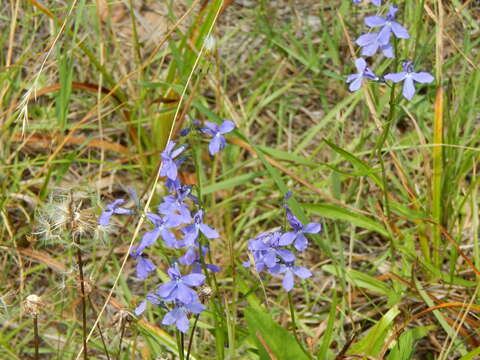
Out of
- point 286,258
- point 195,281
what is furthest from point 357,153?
point 195,281

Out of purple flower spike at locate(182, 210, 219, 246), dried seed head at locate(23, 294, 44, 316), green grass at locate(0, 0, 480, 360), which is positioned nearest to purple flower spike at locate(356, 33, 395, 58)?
green grass at locate(0, 0, 480, 360)

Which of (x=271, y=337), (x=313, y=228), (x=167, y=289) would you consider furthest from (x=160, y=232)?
(x=271, y=337)

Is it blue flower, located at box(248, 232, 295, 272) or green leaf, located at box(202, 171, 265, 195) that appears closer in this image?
blue flower, located at box(248, 232, 295, 272)

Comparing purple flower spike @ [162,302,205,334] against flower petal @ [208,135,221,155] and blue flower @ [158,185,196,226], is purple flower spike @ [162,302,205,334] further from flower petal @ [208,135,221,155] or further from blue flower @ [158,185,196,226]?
flower petal @ [208,135,221,155]

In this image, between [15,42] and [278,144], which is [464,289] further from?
[15,42]

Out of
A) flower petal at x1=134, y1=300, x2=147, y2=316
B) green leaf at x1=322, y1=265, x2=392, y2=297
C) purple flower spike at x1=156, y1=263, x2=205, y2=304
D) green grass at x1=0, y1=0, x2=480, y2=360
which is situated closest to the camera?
purple flower spike at x1=156, y1=263, x2=205, y2=304

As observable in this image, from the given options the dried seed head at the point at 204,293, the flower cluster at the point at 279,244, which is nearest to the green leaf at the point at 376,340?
the flower cluster at the point at 279,244

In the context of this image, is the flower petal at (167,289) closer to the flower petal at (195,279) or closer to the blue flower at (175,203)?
the flower petal at (195,279)
